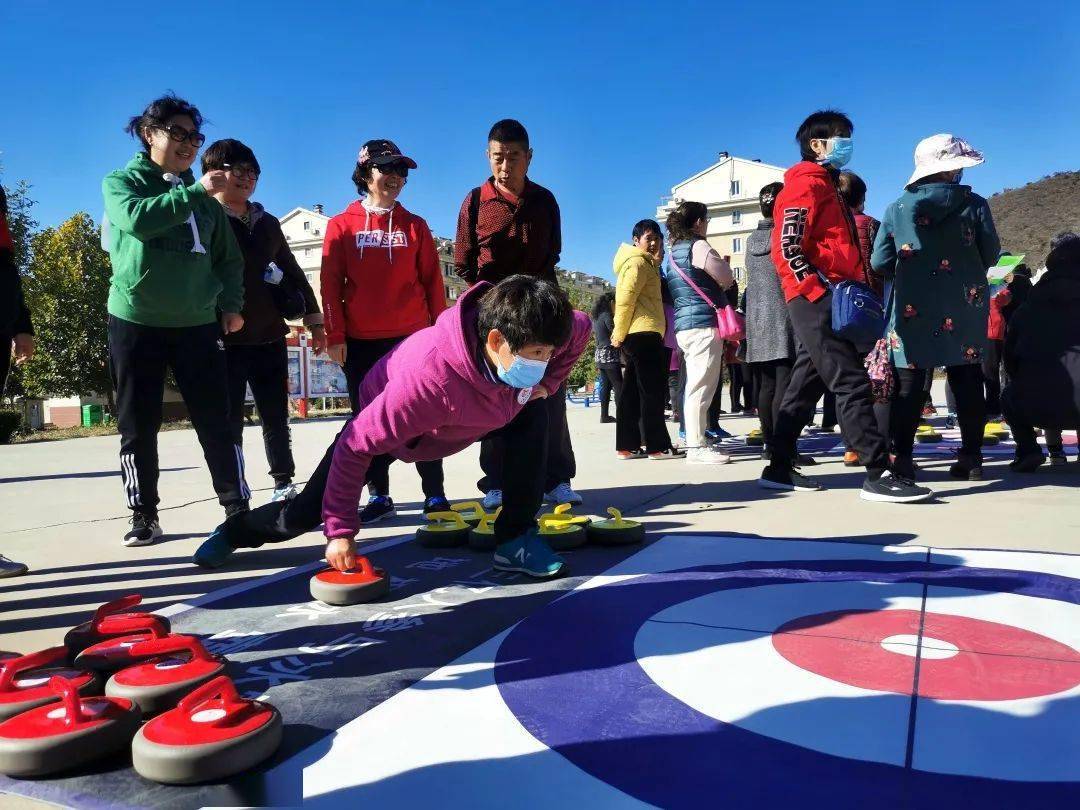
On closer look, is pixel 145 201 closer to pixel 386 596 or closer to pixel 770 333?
pixel 386 596

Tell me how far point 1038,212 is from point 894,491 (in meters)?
25.4

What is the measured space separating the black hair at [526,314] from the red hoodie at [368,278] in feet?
6.16

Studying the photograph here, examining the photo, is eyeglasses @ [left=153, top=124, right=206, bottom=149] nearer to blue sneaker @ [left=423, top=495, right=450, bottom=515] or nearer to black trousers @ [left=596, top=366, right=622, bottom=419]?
blue sneaker @ [left=423, top=495, right=450, bottom=515]

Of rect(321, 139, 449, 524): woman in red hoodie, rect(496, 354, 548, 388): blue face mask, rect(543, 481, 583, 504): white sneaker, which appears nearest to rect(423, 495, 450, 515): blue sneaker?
rect(321, 139, 449, 524): woman in red hoodie

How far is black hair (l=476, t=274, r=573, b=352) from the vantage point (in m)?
2.36

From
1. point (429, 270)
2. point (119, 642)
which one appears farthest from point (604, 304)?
point (119, 642)

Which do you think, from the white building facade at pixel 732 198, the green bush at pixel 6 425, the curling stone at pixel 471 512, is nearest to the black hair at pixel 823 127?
the curling stone at pixel 471 512

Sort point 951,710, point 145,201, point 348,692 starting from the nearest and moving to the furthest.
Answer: point 951,710, point 348,692, point 145,201

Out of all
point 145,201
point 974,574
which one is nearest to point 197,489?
point 145,201

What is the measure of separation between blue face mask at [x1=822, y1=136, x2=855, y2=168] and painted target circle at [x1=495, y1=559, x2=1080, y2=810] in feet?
9.09

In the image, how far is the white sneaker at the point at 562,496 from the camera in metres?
4.56

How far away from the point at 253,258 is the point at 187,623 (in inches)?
110

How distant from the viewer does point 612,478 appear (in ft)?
18.6

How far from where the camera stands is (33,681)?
1.73 meters
